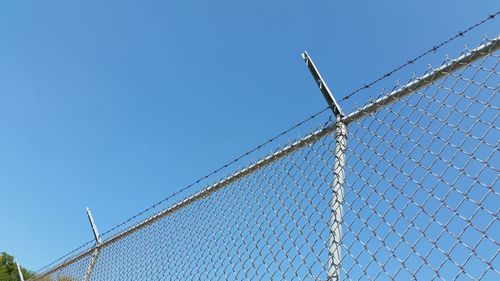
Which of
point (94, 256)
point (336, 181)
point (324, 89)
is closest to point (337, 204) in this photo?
point (336, 181)

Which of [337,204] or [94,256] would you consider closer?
[337,204]

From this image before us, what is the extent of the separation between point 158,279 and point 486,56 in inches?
87.3

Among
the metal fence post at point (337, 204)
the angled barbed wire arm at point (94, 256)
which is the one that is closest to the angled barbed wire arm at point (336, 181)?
the metal fence post at point (337, 204)

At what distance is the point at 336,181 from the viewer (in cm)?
211

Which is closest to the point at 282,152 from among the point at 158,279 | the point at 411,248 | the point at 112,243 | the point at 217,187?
the point at 217,187

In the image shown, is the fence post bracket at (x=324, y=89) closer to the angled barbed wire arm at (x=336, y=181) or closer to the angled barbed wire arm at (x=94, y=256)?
the angled barbed wire arm at (x=336, y=181)

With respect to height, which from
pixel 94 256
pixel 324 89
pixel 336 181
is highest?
pixel 324 89

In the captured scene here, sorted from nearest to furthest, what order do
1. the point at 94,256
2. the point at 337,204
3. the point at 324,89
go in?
1. the point at 337,204
2. the point at 324,89
3. the point at 94,256

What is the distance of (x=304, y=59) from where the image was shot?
2344 millimetres

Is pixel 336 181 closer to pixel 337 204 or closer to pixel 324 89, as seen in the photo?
pixel 337 204

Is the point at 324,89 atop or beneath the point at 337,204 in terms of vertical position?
atop

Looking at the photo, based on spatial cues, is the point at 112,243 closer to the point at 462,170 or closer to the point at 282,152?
the point at 282,152

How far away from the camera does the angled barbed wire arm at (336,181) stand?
1943mm

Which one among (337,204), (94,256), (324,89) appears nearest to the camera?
(337,204)
